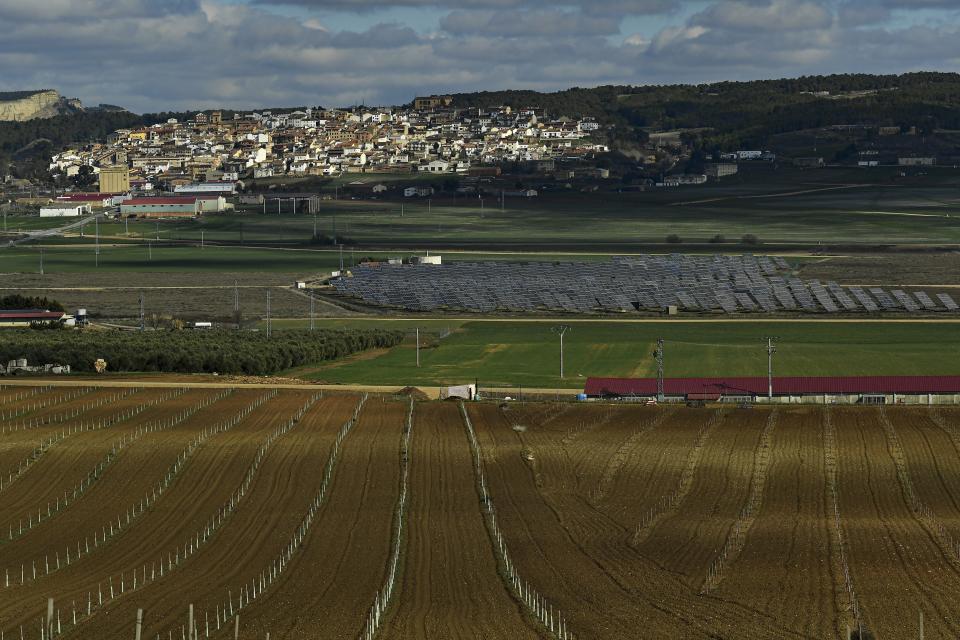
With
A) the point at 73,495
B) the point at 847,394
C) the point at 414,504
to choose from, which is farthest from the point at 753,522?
the point at 847,394

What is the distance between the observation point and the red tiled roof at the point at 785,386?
74.2 metres

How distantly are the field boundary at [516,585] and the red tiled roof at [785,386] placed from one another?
2252cm

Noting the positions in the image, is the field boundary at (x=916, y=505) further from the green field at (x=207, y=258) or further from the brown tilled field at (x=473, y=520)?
the green field at (x=207, y=258)

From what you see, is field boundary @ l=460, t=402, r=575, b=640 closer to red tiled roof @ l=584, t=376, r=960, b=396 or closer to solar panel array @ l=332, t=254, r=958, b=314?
red tiled roof @ l=584, t=376, r=960, b=396

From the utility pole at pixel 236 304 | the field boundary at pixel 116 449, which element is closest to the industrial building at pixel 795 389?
the field boundary at pixel 116 449

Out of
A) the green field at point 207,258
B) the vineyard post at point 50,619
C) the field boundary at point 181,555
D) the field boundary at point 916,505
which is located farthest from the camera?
the green field at point 207,258

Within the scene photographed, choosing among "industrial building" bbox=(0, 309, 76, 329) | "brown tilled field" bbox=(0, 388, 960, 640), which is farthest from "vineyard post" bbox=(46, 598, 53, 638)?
"industrial building" bbox=(0, 309, 76, 329)

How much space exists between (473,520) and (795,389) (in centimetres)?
3052

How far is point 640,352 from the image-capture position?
9125 centimetres

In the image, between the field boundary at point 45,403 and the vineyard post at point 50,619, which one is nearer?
the vineyard post at point 50,619

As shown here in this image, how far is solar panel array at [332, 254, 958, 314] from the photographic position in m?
114

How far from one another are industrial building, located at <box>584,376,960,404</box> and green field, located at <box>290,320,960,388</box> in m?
3.46

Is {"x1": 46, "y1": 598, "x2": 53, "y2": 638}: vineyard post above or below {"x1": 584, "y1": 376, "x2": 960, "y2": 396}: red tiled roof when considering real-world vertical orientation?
above

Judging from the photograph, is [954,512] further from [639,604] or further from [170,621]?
[170,621]
